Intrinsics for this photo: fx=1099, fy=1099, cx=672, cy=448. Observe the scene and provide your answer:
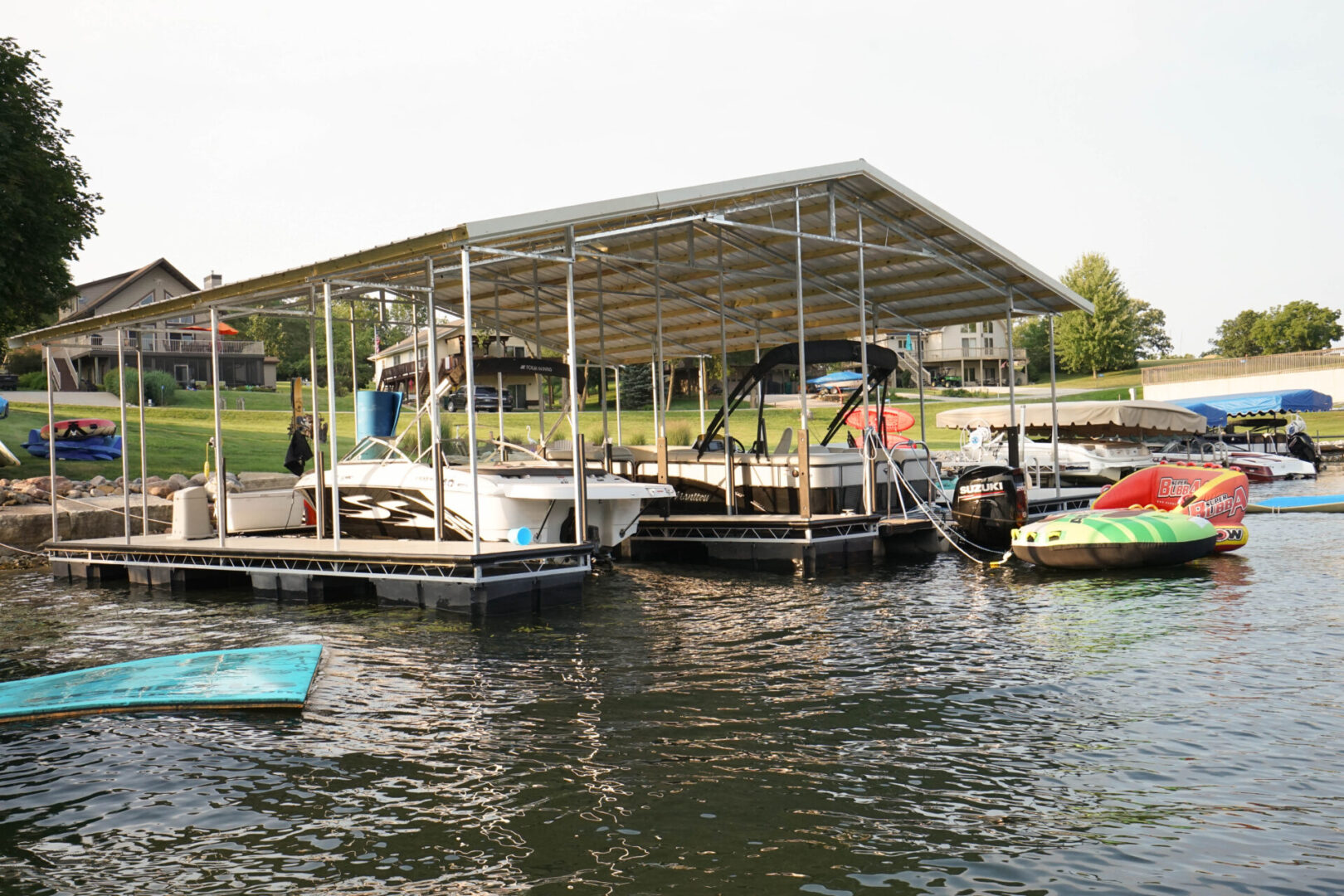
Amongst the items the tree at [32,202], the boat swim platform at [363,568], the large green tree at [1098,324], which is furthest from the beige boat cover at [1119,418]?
the large green tree at [1098,324]

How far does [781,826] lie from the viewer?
6.25 metres

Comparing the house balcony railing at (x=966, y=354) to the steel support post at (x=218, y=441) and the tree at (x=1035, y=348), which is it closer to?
the tree at (x=1035, y=348)

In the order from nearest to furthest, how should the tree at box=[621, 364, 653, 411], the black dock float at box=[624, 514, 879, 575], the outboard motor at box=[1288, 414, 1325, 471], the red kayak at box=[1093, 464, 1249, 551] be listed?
the black dock float at box=[624, 514, 879, 575], the red kayak at box=[1093, 464, 1249, 551], the outboard motor at box=[1288, 414, 1325, 471], the tree at box=[621, 364, 653, 411]

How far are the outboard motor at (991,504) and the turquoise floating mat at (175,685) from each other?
11087 millimetres

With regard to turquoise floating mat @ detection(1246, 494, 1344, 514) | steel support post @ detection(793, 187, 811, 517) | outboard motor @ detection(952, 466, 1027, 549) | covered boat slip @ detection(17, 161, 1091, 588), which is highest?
covered boat slip @ detection(17, 161, 1091, 588)

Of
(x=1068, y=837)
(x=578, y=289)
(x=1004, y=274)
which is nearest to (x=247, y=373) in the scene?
(x=578, y=289)

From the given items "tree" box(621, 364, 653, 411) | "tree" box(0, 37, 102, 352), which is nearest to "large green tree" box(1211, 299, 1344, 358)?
"tree" box(621, 364, 653, 411)

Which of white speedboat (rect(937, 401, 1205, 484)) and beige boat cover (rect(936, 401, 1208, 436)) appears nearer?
beige boat cover (rect(936, 401, 1208, 436))

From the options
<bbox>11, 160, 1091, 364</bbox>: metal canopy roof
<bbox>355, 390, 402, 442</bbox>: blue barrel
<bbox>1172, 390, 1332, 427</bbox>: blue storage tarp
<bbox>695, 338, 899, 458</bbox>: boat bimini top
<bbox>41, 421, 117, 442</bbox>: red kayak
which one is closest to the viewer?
<bbox>11, 160, 1091, 364</bbox>: metal canopy roof

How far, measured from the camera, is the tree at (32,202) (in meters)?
23.8

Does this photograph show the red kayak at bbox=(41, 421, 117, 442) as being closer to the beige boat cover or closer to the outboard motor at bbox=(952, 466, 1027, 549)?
Answer: the outboard motor at bbox=(952, 466, 1027, 549)

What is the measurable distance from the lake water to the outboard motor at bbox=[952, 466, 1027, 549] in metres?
4.53

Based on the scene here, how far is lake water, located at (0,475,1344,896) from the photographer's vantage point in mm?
5742

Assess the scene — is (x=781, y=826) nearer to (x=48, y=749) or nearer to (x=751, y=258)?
(x=48, y=749)
